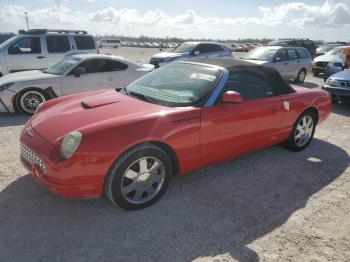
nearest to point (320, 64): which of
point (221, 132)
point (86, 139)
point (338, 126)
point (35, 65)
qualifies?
point (338, 126)

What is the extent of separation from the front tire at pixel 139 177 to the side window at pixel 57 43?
334 inches

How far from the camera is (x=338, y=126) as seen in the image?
6.89 m

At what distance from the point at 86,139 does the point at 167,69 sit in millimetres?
1985

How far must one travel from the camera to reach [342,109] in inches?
337

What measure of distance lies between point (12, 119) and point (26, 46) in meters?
4.26

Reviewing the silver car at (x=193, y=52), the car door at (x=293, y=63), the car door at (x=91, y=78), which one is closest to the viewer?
the car door at (x=91, y=78)

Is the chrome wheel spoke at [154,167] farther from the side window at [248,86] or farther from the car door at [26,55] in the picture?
the car door at [26,55]

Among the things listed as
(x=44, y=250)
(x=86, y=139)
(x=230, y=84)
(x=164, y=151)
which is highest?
(x=230, y=84)

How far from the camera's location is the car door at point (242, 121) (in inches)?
150

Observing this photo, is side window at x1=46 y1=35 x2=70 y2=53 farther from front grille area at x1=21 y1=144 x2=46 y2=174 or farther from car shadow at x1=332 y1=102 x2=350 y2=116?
car shadow at x1=332 y1=102 x2=350 y2=116

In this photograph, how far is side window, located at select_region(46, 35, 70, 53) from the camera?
1051 centimetres

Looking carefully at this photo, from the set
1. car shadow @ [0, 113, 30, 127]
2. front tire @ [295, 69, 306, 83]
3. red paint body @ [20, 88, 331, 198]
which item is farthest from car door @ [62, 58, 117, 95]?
front tire @ [295, 69, 306, 83]

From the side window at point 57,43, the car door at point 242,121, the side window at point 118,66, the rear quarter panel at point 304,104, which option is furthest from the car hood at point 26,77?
the rear quarter panel at point 304,104

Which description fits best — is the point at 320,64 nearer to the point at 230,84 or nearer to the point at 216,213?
the point at 230,84
